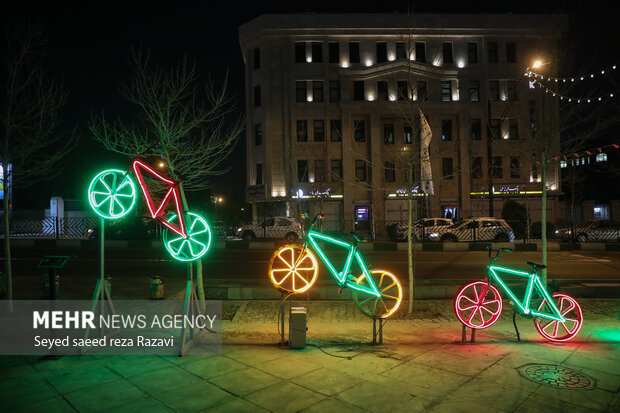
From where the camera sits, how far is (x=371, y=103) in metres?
36.2

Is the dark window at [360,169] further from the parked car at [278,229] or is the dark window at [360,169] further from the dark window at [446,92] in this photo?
the parked car at [278,229]

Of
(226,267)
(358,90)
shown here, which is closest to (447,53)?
(358,90)

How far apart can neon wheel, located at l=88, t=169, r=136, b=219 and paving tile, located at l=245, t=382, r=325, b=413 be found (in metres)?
3.20

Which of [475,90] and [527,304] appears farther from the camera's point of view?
[475,90]

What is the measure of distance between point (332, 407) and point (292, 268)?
8.26ft

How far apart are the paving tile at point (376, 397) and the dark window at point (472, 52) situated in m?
39.3

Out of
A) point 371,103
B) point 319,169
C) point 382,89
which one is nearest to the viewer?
point 371,103

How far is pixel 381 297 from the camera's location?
21.8ft

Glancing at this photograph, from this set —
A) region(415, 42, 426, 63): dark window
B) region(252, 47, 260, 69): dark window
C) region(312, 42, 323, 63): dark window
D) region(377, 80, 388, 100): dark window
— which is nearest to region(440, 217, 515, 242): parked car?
region(377, 80, 388, 100): dark window

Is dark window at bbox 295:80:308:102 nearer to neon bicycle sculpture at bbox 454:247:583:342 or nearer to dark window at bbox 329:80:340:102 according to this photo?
dark window at bbox 329:80:340:102

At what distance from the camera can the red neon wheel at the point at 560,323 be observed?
6.74m

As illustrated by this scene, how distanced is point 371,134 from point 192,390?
3313 centimetres

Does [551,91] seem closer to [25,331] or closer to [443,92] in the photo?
[25,331]

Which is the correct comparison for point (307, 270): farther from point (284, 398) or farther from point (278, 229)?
point (278, 229)
